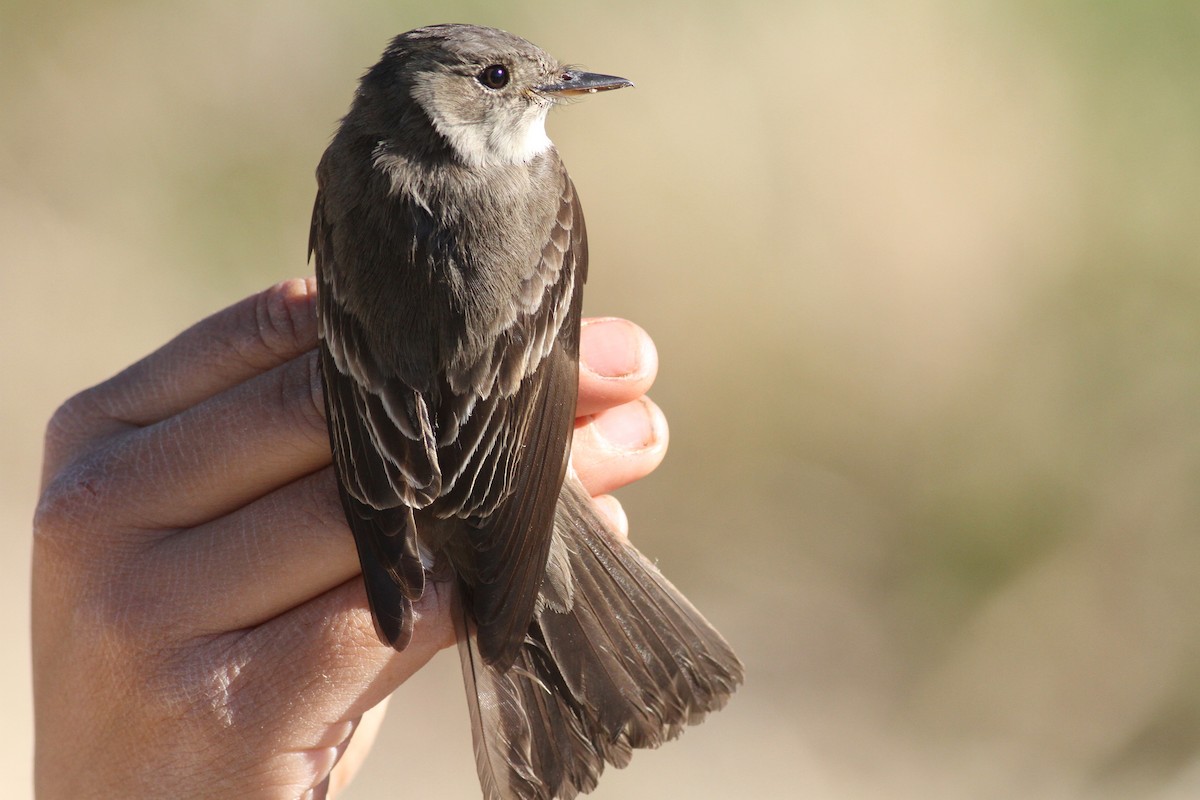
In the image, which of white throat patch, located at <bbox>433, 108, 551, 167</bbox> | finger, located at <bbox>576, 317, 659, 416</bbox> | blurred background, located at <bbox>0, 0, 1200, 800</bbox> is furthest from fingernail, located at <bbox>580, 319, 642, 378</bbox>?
blurred background, located at <bbox>0, 0, 1200, 800</bbox>

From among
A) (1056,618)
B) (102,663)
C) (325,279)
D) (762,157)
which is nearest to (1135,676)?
(1056,618)

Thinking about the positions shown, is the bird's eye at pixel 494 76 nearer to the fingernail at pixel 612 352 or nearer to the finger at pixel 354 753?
the fingernail at pixel 612 352

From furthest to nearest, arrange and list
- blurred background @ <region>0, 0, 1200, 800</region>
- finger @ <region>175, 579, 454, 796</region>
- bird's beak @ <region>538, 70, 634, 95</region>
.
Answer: blurred background @ <region>0, 0, 1200, 800</region>
bird's beak @ <region>538, 70, 634, 95</region>
finger @ <region>175, 579, 454, 796</region>

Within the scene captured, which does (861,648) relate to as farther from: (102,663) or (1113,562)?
(102,663)

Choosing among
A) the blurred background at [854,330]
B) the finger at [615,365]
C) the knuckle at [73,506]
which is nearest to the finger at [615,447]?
the finger at [615,365]

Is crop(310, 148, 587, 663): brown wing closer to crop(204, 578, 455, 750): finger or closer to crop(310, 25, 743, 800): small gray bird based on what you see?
crop(310, 25, 743, 800): small gray bird

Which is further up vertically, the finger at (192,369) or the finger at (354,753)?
the finger at (192,369)
